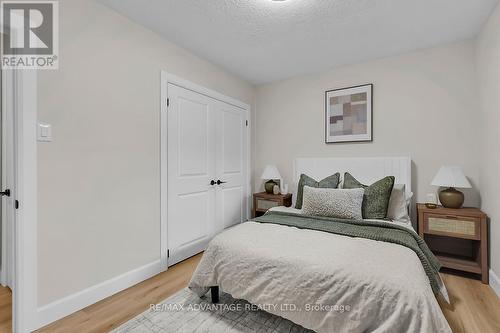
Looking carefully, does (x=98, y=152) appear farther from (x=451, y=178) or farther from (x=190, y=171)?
(x=451, y=178)

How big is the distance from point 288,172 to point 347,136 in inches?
40.0

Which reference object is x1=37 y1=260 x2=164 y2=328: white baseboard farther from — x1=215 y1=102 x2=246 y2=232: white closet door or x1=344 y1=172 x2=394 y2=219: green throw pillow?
x1=344 y1=172 x2=394 y2=219: green throw pillow

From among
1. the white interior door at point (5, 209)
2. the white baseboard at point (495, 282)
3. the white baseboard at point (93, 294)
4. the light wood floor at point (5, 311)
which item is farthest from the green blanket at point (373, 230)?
the white interior door at point (5, 209)

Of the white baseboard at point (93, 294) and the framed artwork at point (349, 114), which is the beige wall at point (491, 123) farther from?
the white baseboard at point (93, 294)

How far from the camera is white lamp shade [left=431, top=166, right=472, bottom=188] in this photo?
2316mm

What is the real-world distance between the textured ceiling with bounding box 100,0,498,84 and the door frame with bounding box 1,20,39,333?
3.23 feet

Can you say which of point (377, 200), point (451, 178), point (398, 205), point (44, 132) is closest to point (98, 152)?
point (44, 132)

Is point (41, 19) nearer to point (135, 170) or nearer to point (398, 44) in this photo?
point (135, 170)

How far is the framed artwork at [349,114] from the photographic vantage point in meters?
3.05

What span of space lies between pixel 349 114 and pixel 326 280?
2.46 meters

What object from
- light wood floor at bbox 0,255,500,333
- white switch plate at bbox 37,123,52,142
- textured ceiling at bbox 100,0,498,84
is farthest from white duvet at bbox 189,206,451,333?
textured ceiling at bbox 100,0,498,84

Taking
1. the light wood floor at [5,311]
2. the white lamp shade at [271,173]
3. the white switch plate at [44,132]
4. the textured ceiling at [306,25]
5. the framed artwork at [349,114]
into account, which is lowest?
the light wood floor at [5,311]

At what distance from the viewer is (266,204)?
346 centimetres

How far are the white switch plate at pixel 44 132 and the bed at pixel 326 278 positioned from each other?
4.60 feet
